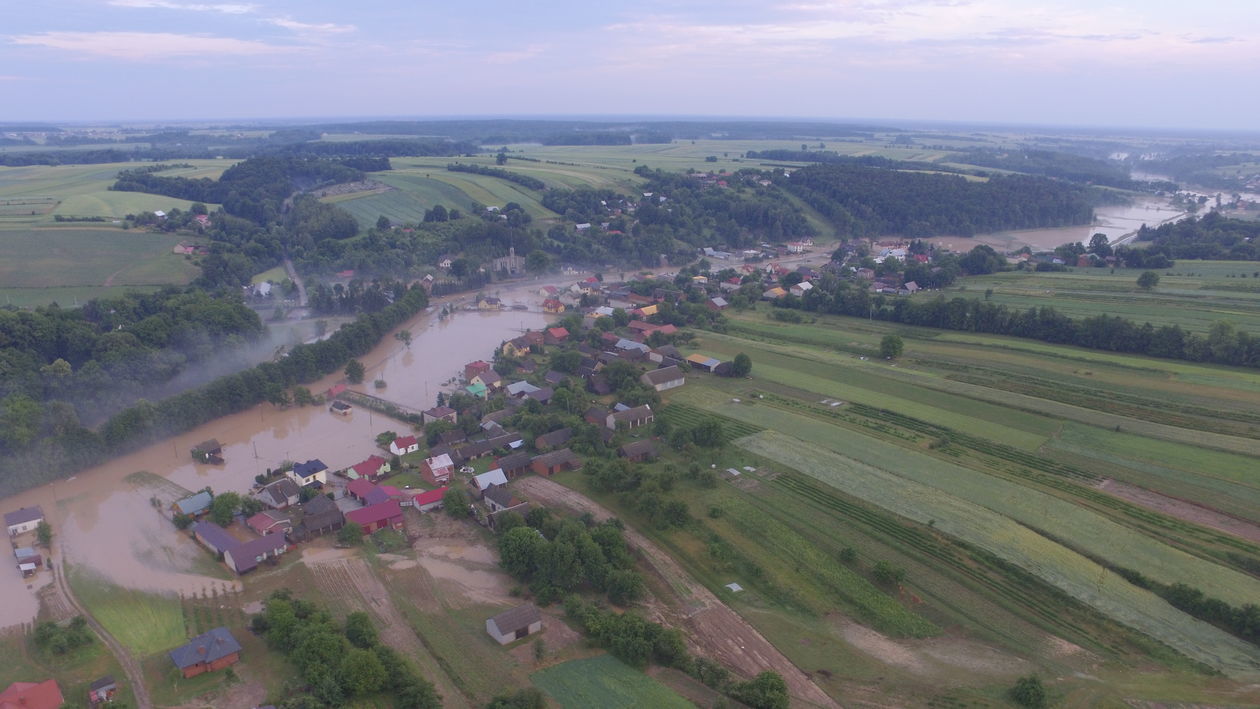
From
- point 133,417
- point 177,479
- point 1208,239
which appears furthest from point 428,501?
point 1208,239

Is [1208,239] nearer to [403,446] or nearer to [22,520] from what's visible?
[403,446]

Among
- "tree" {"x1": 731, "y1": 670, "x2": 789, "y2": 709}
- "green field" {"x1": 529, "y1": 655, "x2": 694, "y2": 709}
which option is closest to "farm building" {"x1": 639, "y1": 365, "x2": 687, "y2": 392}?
"green field" {"x1": 529, "y1": 655, "x2": 694, "y2": 709}

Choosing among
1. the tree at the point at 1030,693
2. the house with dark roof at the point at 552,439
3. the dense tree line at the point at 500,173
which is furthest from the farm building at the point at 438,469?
the dense tree line at the point at 500,173

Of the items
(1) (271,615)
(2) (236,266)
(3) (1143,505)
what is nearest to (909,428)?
(3) (1143,505)

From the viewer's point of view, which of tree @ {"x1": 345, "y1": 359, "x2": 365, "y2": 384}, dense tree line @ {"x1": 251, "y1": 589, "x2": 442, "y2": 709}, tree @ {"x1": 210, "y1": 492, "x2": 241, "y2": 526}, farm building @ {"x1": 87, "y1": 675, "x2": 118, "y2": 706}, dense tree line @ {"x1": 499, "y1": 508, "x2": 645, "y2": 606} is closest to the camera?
dense tree line @ {"x1": 251, "y1": 589, "x2": 442, "y2": 709}

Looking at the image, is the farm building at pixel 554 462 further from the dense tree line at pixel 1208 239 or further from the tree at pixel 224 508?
the dense tree line at pixel 1208 239

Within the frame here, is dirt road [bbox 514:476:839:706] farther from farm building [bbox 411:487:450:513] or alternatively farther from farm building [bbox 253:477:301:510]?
farm building [bbox 253:477:301:510]

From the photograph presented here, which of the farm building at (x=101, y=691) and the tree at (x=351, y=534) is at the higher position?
the tree at (x=351, y=534)
